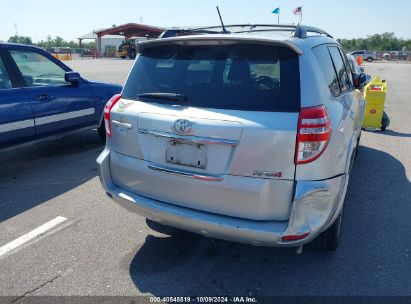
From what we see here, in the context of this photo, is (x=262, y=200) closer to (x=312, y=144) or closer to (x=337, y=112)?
(x=312, y=144)

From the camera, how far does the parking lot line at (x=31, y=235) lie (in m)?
3.28

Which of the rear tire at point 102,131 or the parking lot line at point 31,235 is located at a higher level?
the rear tire at point 102,131

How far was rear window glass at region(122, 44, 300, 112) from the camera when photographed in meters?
2.41

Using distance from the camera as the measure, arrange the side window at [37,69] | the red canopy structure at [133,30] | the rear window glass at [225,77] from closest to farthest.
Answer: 1. the rear window glass at [225,77]
2. the side window at [37,69]
3. the red canopy structure at [133,30]

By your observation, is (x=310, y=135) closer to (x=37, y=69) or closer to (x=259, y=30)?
(x=259, y=30)

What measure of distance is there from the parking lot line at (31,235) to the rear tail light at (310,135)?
2606 mm

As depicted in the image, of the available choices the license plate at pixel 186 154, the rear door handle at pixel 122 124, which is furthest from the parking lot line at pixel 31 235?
the license plate at pixel 186 154

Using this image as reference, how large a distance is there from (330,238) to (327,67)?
1.43m

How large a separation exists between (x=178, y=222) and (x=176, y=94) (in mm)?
945

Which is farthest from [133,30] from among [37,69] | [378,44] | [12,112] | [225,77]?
[378,44]

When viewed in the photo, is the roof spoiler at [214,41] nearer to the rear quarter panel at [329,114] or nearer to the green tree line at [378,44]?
the rear quarter panel at [329,114]

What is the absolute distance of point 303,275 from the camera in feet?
9.50

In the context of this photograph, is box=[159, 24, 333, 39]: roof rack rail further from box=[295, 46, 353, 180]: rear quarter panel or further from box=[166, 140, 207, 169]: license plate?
box=[166, 140, 207, 169]: license plate

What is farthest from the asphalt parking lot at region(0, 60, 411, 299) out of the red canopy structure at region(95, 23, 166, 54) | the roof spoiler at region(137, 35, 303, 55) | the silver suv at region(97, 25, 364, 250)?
the red canopy structure at region(95, 23, 166, 54)
